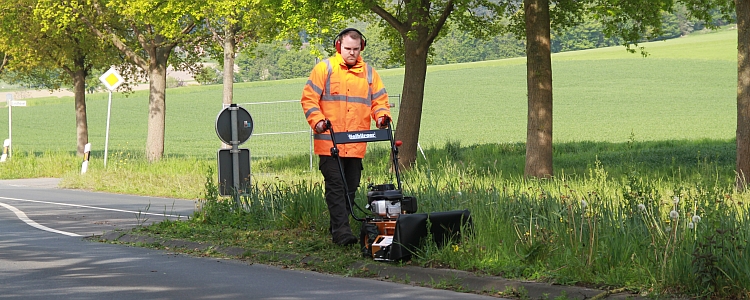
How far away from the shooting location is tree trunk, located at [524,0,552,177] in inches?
750

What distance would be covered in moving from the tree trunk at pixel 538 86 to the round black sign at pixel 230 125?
6.75 meters

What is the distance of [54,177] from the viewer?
30750 mm

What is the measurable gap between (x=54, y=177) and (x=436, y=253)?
75.5ft

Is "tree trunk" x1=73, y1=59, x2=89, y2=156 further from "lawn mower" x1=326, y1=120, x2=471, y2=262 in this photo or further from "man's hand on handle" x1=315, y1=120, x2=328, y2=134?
"lawn mower" x1=326, y1=120, x2=471, y2=262

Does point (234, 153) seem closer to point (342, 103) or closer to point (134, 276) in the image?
point (342, 103)

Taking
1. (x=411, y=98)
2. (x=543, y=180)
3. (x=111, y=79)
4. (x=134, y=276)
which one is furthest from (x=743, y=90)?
(x=111, y=79)

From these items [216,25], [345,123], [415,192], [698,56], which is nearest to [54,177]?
[216,25]

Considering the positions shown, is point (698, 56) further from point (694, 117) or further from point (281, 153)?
point (281, 153)

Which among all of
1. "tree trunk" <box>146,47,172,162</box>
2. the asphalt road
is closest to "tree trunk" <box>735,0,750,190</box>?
the asphalt road

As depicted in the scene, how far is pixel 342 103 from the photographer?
10.4 meters

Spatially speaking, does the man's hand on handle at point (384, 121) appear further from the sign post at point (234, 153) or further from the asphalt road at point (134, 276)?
the sign post at point (234, 153)

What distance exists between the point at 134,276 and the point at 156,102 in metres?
25.0

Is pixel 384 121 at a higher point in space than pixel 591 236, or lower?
higher

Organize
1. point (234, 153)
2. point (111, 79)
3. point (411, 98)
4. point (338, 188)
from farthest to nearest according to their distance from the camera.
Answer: point (111, 79), point (411, 98), point (234, 153), point (338, 188)
